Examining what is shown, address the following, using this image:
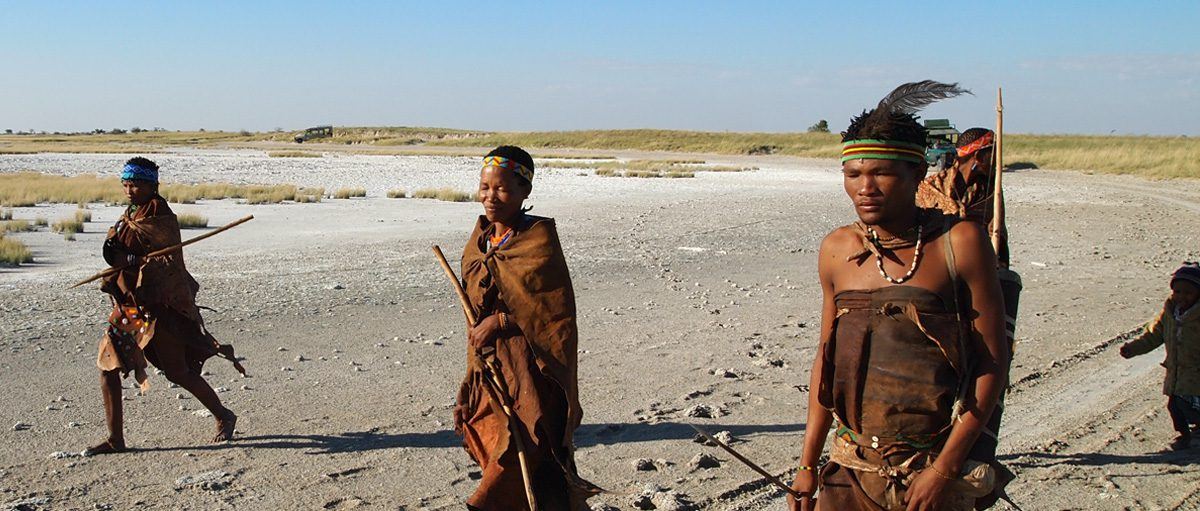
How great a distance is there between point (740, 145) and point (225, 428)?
7495 centimetres

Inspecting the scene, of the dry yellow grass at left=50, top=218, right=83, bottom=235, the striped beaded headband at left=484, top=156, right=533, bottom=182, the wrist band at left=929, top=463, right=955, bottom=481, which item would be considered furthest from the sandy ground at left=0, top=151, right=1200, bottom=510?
the wrist band at left=929, top=463, right=955, bottom=481

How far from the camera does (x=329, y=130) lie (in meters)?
126

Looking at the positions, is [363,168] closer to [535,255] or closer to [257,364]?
[257,364]

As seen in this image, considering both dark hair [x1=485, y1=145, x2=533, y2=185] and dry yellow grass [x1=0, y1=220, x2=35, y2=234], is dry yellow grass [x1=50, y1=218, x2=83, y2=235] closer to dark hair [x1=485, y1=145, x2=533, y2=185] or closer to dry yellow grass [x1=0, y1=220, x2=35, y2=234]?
dry yellow grass [x1=0, y1=220, x2=35, y2=234]

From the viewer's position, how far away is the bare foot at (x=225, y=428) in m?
6.49

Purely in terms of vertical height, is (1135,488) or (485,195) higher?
(485,195)

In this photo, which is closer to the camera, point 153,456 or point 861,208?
point 861,208

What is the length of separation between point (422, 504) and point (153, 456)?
1.80 m

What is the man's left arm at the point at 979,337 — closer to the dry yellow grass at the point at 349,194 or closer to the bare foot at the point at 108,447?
the bare foot at the point at 108,447

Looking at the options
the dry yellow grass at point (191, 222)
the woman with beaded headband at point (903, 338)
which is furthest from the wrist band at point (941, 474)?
the dry yellow grass at point (191, 222)

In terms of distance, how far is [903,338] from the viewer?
9.81 ft

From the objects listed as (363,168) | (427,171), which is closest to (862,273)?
(427,171)

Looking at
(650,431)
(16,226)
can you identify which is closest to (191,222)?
(16,226)

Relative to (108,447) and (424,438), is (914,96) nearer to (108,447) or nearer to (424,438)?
(424,438)
